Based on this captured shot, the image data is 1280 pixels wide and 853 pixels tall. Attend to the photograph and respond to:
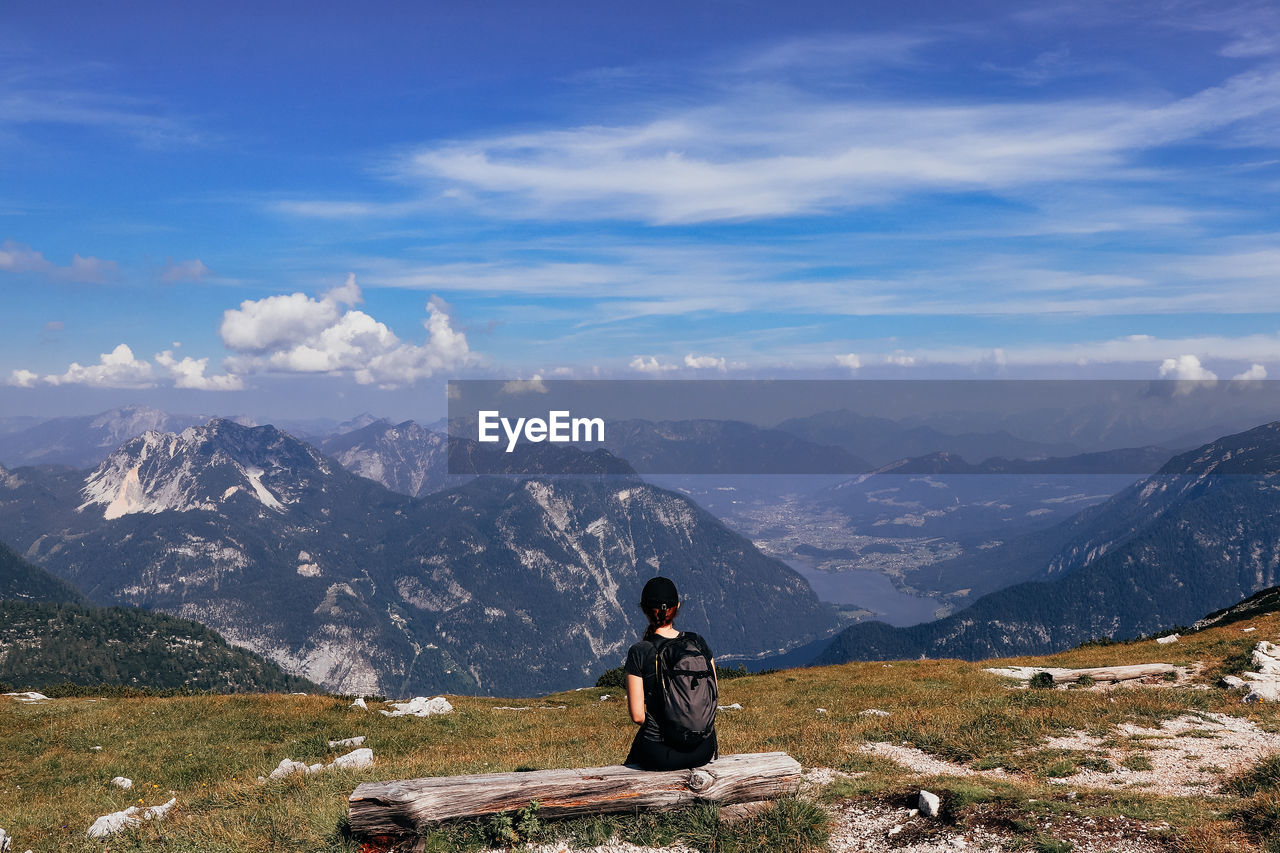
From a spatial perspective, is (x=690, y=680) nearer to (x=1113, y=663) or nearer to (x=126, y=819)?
(x=126, y=819)

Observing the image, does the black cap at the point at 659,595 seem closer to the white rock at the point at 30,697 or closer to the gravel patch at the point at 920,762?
the gravel patch at the point at 920,762

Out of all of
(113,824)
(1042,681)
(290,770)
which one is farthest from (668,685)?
(1042,681)

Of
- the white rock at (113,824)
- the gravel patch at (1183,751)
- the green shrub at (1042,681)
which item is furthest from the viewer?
the green shrub at (1042,681)

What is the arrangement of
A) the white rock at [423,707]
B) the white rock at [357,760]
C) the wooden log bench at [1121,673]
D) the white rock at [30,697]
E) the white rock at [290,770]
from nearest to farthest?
the white rock at [290,770]
the white rock at [357,760]
the wooden log bench at [1121,673]
the white rock at [423,707]
the white rock at [30,697]

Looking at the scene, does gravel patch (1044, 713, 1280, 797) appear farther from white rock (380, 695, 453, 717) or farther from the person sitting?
white rock (380, 695, 453, 717)

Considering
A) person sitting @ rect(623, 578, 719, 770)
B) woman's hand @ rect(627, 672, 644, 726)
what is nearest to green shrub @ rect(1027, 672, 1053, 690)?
person sitting @ rect(623, 578, 719, 770)

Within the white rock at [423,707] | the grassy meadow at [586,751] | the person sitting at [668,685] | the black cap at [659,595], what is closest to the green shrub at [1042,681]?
the grassy meadow at [586,751]
